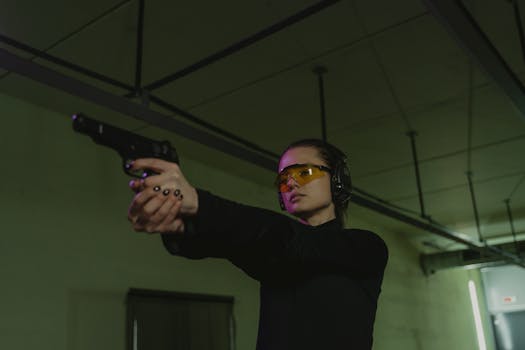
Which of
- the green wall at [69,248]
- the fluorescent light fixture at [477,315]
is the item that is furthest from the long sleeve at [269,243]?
the fluorescent light fixture at [477,315]

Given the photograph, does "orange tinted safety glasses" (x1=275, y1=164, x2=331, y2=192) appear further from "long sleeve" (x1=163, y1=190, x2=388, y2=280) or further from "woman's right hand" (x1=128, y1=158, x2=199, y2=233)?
"woman's right hand" (x1=128, y1=158, x2=199, y2=233)

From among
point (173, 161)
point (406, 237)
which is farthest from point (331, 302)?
point (406, 237)

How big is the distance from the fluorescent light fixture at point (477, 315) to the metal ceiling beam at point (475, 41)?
24.8ft

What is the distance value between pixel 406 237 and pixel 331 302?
6.34m

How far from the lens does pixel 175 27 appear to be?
237 cm

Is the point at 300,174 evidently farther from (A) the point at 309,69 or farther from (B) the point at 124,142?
(A) the point at 309,69

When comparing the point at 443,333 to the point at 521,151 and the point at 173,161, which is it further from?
the point at 173,161

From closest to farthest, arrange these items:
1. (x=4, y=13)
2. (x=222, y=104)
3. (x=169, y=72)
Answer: (x=4, y=13) → (x=169, y=72) → (x=222, y=104)

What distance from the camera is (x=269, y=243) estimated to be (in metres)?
0.88

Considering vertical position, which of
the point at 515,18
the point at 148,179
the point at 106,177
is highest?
the point at 515,18

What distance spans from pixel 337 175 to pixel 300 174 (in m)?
0.10

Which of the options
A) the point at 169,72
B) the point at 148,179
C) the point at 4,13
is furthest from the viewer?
the point at 169,72

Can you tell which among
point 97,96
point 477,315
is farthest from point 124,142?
point 477,315

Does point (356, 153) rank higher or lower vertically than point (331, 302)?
higher
